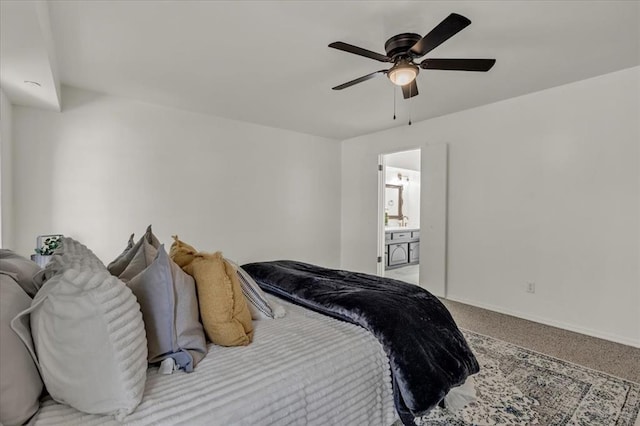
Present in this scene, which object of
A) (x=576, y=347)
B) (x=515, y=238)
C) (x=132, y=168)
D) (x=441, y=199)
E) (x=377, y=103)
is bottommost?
(x=576, y=347)

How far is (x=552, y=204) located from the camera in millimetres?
3311

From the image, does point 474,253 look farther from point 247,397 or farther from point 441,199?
point 247,397

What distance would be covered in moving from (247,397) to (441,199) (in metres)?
3.76

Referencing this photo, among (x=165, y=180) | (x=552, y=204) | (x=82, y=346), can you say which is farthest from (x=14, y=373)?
(x=552, y=204)

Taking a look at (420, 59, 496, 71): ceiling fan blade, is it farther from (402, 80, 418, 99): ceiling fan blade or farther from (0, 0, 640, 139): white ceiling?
(402, 80, 418, 99): ceiling fan blade

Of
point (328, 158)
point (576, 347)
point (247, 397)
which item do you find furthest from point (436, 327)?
point (328, 158)

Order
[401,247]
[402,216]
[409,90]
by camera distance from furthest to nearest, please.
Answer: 1. [402,216]
2. [401,247]
3. [409,90]

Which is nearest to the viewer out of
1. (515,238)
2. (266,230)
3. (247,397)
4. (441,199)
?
(247,397)

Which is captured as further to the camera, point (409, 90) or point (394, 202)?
point (394, 202)

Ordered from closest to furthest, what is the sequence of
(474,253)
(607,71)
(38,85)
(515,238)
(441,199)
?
(38,85), (607,71), (515,238), (474,253), (441,199)

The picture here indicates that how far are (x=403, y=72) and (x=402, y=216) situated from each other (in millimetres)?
5475

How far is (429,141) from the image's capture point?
4.41m

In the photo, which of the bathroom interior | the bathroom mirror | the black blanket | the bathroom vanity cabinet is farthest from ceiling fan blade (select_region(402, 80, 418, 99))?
the bathroom mirror

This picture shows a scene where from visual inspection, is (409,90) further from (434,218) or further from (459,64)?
(434,218)
